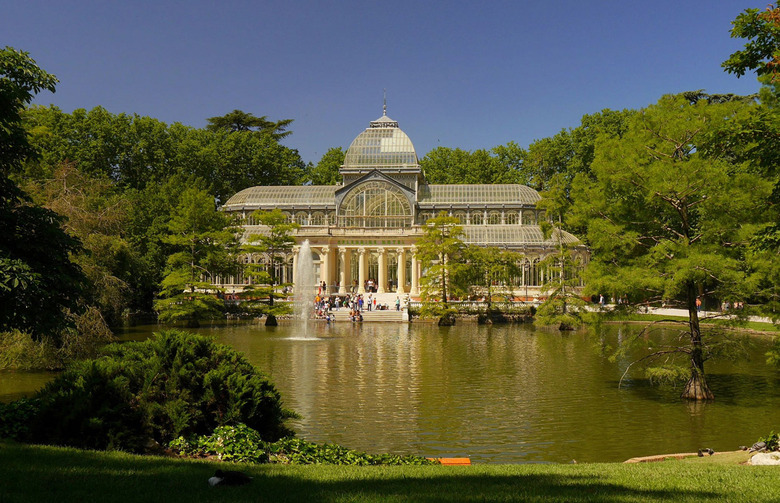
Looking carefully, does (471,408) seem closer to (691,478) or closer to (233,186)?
(691,478)

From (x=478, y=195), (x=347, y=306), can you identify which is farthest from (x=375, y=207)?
(x=347, y=306)

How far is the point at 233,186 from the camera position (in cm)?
7975

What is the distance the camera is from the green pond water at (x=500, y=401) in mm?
14500

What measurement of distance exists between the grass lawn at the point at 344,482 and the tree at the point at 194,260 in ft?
104

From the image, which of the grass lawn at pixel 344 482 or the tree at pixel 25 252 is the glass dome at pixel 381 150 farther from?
the grass lawn at pixel 344 482

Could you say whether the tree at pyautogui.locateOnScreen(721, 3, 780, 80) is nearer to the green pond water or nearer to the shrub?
the green pond water

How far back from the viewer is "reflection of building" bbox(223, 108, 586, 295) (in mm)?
59969

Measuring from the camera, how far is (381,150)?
6600 centimetres

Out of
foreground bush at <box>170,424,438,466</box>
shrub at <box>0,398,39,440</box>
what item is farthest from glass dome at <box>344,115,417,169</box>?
shrub at <box>0,398,39,440</box>

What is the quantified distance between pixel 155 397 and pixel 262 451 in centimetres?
229

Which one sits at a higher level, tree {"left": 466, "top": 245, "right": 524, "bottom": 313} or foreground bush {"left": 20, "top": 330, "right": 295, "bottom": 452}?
tree {"left": 466, "top": 245, "right": 524, "bottom": 313}

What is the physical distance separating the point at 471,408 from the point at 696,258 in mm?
7448

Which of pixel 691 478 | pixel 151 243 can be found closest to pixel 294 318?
pixel 151 243

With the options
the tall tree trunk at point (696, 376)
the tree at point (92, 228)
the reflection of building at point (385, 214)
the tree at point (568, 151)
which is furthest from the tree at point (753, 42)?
the tree at point (568, 151)
